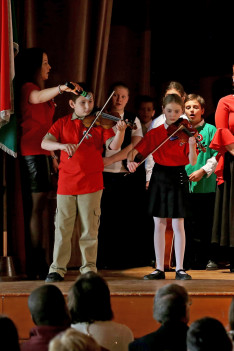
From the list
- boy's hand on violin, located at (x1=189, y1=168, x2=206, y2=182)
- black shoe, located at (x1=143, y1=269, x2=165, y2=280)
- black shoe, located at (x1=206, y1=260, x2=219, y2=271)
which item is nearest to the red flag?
black shoe, located at (x1=143, y1=269, x2=165, y2=280)

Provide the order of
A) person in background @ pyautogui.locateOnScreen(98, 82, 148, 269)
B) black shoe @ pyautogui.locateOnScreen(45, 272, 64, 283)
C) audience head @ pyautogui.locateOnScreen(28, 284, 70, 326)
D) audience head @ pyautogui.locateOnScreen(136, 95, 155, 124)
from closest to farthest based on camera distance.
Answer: audience head @ pyautogui.locateOnScreen(28, 284, 70, 326), black shoe @ pyautogui.locateOnScreen(45, 272, 64, 283), person in background @ pyautogui.locateOnScreen(98, 82, 148, 269), audience head @ pyautogui.locateOnScreen(136, 95, 155, 124)

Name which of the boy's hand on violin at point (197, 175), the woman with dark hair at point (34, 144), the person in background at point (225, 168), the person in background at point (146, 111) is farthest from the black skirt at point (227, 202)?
the woman with dark hair at point (34, 144)

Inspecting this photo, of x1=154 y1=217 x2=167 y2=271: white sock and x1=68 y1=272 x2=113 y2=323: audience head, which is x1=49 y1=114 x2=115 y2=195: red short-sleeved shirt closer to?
x1=154 y1=217 x2=167 y2=271: white sock

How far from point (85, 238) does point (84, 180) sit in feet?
1.23

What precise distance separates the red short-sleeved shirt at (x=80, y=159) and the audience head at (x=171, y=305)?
1658 mm

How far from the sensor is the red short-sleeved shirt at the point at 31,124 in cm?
474

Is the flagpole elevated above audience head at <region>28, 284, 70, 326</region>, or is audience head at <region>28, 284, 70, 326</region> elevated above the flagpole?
audience head at <region>28, 284, 70, 326</region>

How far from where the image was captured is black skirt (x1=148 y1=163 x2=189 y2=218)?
472 centimetres

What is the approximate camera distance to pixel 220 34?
6.41m

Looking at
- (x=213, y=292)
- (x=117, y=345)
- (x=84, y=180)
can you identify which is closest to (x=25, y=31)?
(x=84, y=180)

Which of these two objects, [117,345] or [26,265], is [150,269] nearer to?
[26,265]

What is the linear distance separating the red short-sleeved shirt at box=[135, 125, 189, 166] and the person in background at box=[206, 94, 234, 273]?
0.36 metres

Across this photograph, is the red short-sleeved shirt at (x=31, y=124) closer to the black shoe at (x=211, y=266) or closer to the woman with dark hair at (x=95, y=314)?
the black shoe at (x=211, y=266)

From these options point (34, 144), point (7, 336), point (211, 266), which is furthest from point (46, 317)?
point (211, 266)
